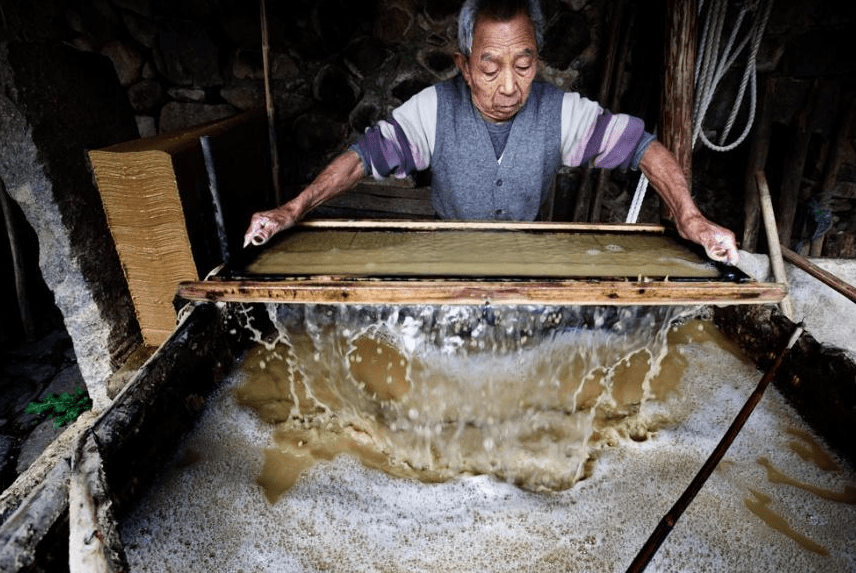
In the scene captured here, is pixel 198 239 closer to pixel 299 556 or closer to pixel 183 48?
pixel 299 556

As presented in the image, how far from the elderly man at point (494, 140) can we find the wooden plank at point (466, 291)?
68cm

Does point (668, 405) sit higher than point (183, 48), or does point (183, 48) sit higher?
point (183, 48)

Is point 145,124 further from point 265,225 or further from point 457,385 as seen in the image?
point 457,385

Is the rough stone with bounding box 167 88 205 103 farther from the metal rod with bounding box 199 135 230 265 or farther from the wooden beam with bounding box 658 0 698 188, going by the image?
the wooden beam with bounding box 658 0 698 188

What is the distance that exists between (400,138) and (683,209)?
131 centimetres

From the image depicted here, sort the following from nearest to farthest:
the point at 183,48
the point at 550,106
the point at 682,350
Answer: the point at 682,350
the point at 550,106
the point at 183,48

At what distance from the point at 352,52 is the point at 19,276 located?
3257 millimetres

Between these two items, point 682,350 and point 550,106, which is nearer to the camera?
point 682,350

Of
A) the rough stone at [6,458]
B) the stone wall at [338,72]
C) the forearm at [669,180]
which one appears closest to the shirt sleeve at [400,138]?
the forearm at [669,180]

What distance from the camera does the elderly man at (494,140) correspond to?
7.08 feet

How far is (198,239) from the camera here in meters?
2.15

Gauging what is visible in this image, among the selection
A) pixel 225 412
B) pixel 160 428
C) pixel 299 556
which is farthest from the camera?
pixel 225 412

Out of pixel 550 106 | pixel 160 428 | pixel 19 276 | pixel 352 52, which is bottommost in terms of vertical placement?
pixel 19 276

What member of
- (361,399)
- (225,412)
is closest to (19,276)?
(225,412)
